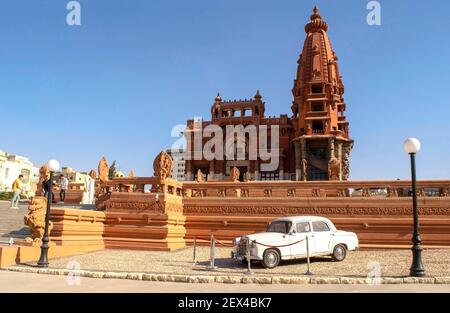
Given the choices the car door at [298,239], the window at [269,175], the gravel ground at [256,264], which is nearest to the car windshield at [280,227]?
the car door at [298,239]

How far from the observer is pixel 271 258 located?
11555mm

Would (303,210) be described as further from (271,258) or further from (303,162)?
(303,162)

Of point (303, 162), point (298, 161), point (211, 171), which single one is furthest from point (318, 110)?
point (211, 171)

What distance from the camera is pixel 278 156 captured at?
46750mm

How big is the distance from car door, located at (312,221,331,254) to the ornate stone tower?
28716 millimetres

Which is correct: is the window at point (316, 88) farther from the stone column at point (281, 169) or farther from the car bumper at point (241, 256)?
the car bumper at point (241, 256)

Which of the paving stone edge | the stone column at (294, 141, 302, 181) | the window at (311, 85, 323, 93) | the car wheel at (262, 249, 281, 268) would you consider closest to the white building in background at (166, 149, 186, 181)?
the stone column at (294, 141, 302, 181)

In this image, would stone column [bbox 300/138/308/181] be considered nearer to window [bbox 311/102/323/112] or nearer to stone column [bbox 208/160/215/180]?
window [bbox 311/102/323/112]

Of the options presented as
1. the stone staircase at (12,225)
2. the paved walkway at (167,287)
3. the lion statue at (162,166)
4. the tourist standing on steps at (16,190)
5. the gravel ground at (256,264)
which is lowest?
the gravel ground at (256,264)

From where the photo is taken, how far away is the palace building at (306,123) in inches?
1735

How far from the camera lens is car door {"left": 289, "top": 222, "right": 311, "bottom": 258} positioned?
468 inches

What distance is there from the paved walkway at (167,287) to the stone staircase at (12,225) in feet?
25.0

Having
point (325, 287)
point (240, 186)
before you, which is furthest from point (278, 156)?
point (325, 287)
